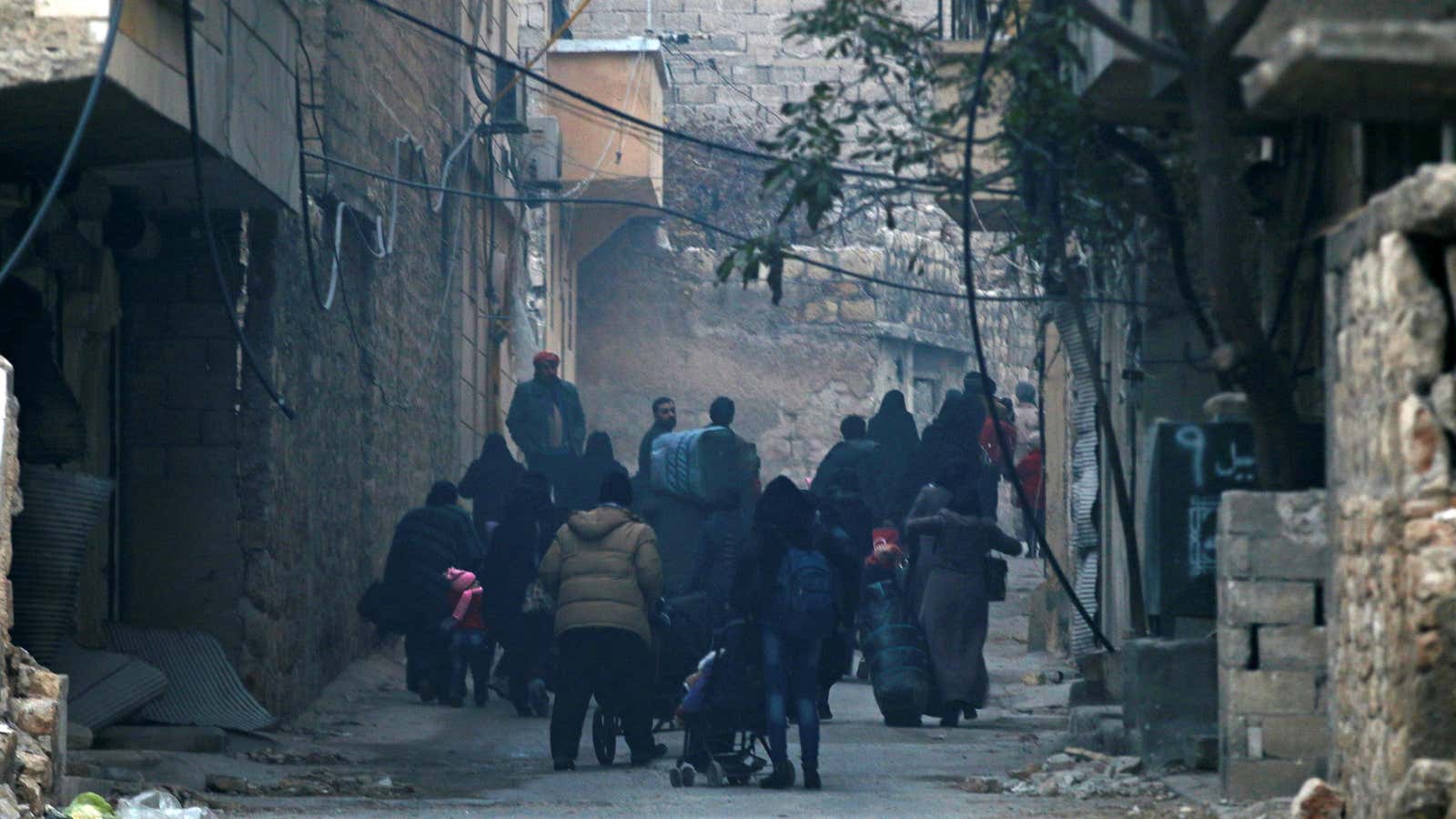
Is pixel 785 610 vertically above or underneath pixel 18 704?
above

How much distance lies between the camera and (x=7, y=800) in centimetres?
707

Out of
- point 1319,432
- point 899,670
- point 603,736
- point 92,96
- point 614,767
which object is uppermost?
point 92,96

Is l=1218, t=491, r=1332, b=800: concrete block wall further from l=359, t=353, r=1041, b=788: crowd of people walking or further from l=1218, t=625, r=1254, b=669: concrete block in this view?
l=359, t=353, r=1041, b=788: crowd of people walking

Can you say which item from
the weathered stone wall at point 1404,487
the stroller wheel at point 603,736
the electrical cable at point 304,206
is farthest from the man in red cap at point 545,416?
the weathered stone wall at point 1404,487

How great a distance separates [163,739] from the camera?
10.6 meters

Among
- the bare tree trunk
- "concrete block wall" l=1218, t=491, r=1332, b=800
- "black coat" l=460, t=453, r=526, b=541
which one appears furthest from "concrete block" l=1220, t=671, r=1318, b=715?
"black coat" l=460, t=453, r=526, b=541

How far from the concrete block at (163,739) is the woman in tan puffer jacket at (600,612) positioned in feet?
5.58

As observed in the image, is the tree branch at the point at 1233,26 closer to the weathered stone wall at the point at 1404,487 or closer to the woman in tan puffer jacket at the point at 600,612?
the weathered stone wall at the point at 1404,487

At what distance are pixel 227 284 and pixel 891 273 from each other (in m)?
16.6

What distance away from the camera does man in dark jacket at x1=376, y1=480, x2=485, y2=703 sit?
13.4m

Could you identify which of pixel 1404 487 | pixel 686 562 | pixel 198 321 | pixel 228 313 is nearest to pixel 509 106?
pixel 686 562

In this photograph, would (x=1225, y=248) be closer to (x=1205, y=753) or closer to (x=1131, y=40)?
(x=1131, y=40)

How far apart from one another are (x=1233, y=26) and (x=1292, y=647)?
7.92 ft

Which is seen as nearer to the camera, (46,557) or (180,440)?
(46,557)
